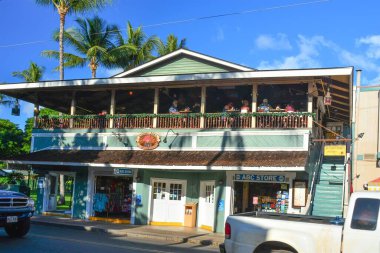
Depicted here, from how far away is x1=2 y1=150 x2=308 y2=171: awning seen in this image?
16.3 metres

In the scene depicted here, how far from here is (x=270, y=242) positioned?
793 cm

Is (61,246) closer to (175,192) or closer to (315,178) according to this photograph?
(175,192)

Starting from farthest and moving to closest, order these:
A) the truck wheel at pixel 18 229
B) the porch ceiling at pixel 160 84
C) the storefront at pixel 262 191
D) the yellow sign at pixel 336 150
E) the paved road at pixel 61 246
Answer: the storefront at pixel 262 191 < the porch ceiling at pixel 160 84 < the yellow sign at pixel 336 150 < the truck wheel at pixel 18 229 < the paved road at pixel 61 246

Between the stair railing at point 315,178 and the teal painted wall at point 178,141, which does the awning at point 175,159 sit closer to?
the teal painted wall at point 178,141

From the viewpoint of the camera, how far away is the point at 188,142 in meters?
19.4

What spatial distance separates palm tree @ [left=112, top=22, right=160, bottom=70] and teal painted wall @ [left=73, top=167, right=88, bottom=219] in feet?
48.2

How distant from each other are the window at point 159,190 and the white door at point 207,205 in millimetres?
1667

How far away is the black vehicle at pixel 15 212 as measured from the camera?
1202 centimetres

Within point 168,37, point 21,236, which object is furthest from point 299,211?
point 168,37

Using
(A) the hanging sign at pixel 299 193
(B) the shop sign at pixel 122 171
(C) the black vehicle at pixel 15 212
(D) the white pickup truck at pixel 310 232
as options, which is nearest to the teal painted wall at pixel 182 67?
(B) the shop sign at pixel 122 171

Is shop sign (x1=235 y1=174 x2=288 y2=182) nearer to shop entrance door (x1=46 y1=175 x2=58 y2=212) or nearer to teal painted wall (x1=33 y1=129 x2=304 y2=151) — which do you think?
teal painted wall (x1=33 y1=129 x2=304 y2=151)

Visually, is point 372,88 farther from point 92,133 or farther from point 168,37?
point 168,37

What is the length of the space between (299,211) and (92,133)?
9.65 meters

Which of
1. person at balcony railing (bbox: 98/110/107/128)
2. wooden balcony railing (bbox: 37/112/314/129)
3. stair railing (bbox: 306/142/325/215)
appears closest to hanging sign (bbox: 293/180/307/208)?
stair railing (bbox: 306/142/325/215)
